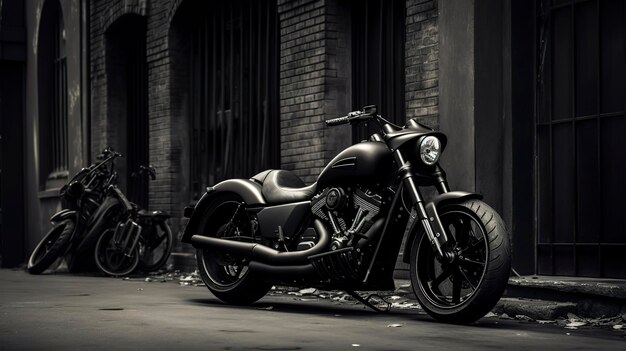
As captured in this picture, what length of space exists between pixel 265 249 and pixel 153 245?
208 inches

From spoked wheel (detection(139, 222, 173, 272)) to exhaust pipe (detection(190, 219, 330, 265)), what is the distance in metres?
4.01

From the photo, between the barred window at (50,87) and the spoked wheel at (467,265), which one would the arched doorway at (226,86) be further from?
the spoked wheel at (467,265)

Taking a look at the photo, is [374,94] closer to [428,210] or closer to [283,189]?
[283,189]

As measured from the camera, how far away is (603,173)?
7809 mm

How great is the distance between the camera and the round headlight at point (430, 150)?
6.75 meters

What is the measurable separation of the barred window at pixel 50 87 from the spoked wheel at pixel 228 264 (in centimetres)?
939

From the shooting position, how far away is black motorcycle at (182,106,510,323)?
6.44 metres

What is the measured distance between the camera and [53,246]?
13.0m

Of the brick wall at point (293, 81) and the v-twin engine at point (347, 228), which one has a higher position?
the brick wall at point (293, 81)

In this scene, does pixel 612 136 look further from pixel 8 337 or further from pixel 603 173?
pixel 8 337

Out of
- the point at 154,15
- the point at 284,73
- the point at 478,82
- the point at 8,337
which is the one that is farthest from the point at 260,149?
the point at 8,337

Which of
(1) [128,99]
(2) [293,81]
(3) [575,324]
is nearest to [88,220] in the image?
(1) [128,99]

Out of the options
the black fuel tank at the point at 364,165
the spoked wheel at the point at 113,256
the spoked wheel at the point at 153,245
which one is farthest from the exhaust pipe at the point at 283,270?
the spoked wheel at the point at 113,256

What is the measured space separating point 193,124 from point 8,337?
312 inches
